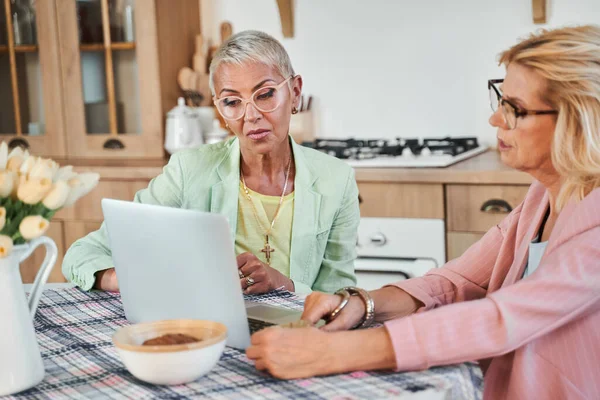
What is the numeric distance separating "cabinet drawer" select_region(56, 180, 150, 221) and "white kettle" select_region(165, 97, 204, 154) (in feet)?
0.75

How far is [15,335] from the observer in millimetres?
1055

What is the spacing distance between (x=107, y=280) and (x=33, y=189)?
583mm

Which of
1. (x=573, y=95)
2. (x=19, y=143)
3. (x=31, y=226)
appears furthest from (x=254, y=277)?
(x=19, y=143)

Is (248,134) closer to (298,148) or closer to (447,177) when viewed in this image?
(298,148)

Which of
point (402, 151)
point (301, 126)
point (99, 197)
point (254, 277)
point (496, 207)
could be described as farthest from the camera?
point (301, 126)

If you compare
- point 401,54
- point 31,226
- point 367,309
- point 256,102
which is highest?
point 401,54

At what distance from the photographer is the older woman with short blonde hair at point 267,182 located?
1834mm

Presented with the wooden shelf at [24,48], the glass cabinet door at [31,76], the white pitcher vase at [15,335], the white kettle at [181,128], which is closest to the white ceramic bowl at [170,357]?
the white pitcher vase at [15,335]

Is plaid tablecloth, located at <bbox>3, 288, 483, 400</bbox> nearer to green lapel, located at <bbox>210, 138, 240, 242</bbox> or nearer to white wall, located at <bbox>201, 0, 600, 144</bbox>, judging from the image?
green lapel, located at <bbox>210, 138, 240, 242</bbox>

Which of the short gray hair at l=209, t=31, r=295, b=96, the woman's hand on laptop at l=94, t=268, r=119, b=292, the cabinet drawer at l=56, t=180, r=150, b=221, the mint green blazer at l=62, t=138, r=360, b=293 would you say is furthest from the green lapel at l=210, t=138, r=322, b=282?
the cabinet drawer at l=56, t=180, r=150, b=221

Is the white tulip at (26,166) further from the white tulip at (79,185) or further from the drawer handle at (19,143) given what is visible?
the drawer handle at (19,143)

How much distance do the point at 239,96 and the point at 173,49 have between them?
1597 millimetres

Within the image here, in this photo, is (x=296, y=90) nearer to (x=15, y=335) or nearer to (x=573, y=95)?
(x=573, y=95)

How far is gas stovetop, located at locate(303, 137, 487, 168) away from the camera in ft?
9.01
